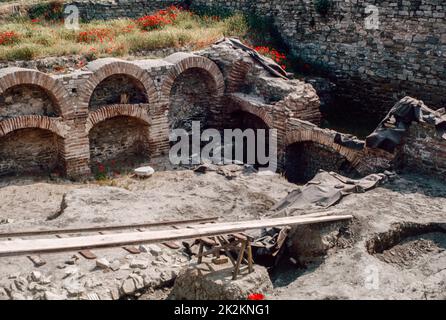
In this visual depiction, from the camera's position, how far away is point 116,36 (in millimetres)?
15234

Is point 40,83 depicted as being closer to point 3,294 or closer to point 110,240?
point 3,294

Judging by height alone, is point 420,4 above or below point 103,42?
above

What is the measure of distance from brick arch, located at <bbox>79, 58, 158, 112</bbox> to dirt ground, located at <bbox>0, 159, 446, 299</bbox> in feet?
5.82

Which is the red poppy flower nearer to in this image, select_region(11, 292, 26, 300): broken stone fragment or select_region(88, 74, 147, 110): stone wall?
select_region(11, 292, 26, 300): broken stone fragment

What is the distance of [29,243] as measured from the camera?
5.87 meters

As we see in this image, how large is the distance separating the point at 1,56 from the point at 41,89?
1.65 metres

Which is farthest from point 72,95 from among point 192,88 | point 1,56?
point 192,88

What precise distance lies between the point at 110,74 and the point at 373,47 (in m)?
6.09

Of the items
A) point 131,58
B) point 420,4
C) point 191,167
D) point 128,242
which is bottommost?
point 191,167

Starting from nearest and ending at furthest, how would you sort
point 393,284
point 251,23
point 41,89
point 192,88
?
point 393,284, point 41,89, point 192,88, point 251,23

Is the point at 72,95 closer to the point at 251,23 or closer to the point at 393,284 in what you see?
the point at 251,23

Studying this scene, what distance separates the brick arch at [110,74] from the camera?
40.3 ft

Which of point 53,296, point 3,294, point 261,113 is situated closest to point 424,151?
point 261,113

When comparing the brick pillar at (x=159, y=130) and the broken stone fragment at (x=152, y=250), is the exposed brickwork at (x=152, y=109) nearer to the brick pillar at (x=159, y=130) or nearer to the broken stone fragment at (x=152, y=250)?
the brick pillar at (x=159, y=130)
